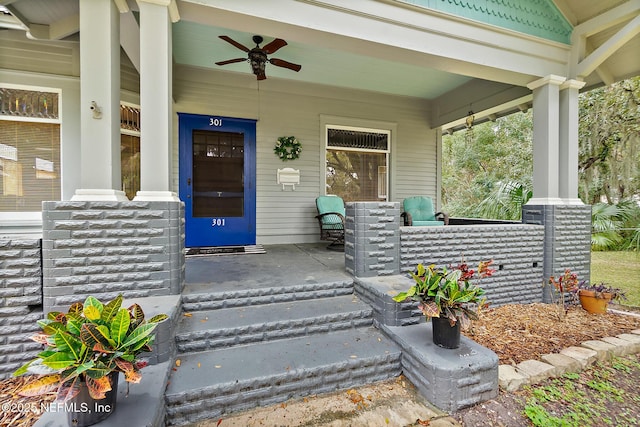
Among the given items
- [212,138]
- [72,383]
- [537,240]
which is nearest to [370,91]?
[212,138]

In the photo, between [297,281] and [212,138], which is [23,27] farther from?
[297,281]

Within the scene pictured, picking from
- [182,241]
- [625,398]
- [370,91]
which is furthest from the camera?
[370,91]

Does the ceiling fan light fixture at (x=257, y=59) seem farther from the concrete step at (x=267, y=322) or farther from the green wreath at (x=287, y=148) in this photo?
the concrete step at (x=267, y=322)

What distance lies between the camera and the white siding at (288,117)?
15.8ft

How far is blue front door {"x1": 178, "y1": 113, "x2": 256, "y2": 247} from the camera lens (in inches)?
187

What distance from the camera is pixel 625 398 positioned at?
80.9 inches

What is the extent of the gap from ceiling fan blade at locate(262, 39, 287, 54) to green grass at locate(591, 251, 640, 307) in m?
5.37

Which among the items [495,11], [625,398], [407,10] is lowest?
[625,398]

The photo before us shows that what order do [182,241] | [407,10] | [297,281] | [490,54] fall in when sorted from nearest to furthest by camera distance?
[182,241] < [297,281] < [407,10] < [490,54]

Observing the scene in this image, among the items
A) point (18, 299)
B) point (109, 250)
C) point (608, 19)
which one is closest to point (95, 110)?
point (109, 250)

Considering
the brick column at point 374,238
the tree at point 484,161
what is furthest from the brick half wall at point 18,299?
the tree at point 484,161

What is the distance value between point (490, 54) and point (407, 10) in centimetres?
123

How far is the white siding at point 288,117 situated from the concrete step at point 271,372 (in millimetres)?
3153

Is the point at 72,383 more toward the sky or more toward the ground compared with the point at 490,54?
more toward the ground
